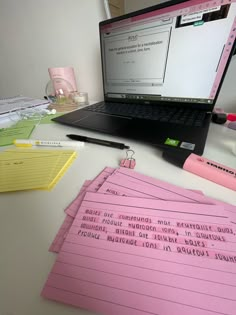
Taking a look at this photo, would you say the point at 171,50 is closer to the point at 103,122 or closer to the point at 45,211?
the point at 103,122

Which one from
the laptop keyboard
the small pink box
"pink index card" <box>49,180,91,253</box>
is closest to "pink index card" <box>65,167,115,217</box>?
"pink index card" <box>49,180,91,253</box>

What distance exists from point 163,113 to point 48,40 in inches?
30.7

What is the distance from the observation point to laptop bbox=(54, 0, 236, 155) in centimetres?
40

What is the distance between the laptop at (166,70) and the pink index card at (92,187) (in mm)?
110

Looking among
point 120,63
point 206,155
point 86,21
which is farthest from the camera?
point 86,21

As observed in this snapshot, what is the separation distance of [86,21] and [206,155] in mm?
778

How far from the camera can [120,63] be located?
1.96 feet

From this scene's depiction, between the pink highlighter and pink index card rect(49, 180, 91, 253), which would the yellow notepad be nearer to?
pink index card rect(49, 180, 91, 253)

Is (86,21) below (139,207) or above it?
above

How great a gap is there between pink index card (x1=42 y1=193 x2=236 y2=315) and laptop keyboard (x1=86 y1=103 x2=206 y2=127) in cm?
27

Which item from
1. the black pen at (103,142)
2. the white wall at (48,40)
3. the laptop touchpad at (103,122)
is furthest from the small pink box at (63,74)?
the black pen at (103,142)

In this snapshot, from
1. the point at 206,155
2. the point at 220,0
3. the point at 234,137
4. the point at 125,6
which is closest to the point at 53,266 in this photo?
the point at 206,155

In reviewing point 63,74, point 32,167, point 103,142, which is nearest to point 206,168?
point 103,142

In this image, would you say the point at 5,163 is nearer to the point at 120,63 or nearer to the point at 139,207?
the point at 139,207
